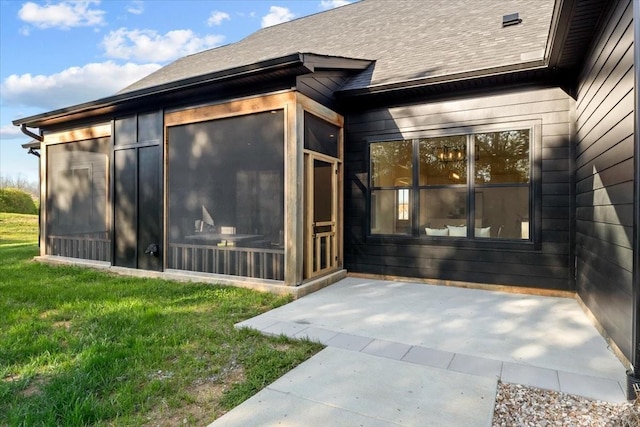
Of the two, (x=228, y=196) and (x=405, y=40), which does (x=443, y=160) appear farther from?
(x=228, y=196)

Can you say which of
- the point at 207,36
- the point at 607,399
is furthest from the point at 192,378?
the point at 207,36

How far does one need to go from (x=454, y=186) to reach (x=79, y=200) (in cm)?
685

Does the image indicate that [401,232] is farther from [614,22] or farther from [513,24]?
[513,24]

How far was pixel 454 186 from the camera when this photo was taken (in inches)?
196

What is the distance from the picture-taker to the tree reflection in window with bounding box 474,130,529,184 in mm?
4629

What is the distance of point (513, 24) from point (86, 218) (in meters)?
8.29

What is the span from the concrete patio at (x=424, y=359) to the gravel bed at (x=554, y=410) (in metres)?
0.07

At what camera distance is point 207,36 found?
645 inches

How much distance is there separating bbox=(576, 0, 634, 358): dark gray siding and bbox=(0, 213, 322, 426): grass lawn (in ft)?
7.70

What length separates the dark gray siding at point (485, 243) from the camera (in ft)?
14.4

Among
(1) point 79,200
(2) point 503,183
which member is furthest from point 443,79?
(1) point 79,200

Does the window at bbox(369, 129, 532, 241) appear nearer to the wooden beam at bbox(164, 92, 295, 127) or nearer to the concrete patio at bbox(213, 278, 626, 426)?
the concrete patio at bbox(213, 278, 626, 426)

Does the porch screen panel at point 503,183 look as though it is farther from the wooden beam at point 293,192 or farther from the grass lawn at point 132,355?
the grass lawn at point 132,355

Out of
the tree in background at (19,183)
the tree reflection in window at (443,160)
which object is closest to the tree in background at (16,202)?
the tree in background at (19,183)
